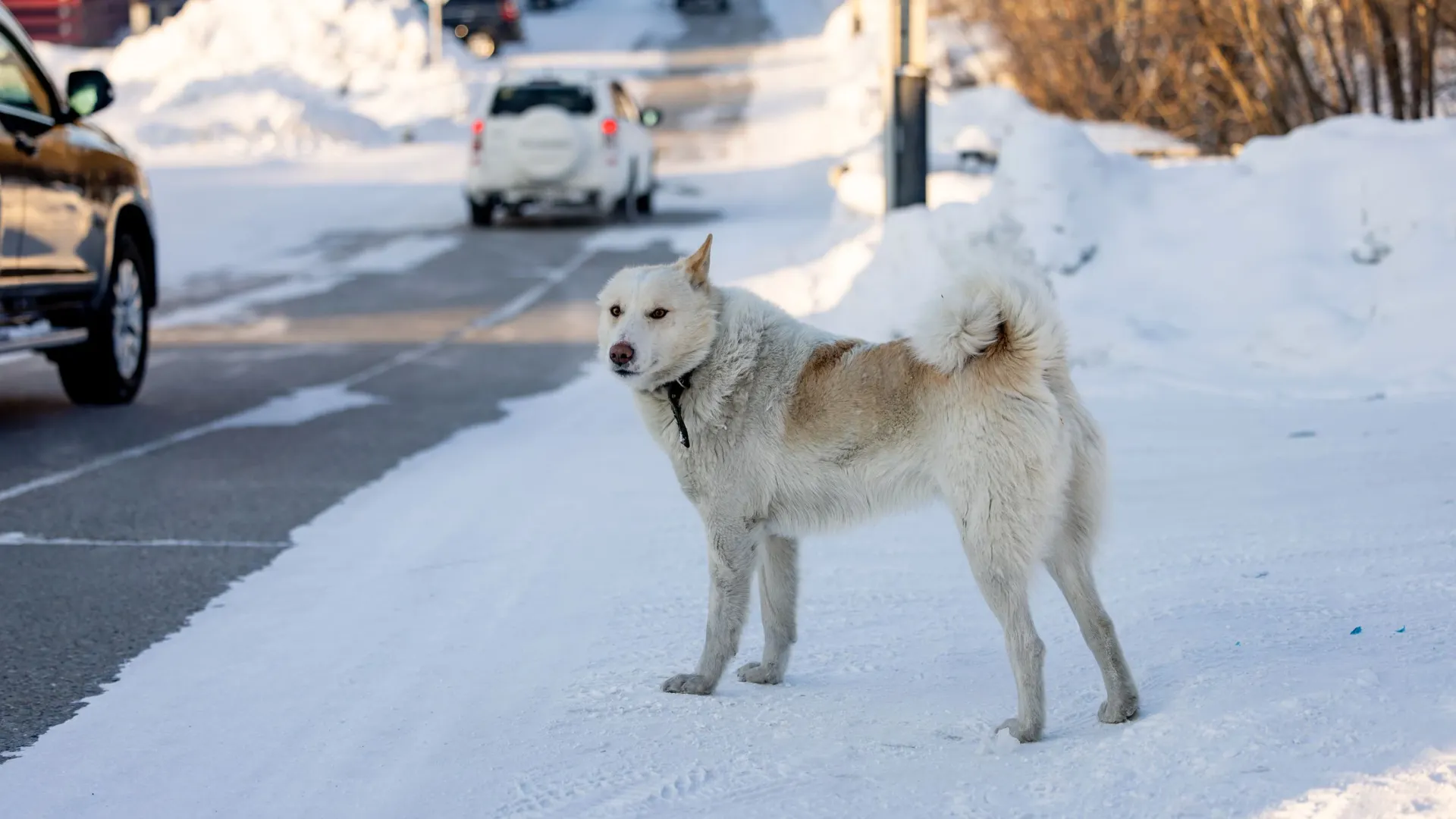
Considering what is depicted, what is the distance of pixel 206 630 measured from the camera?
5570 millimetres

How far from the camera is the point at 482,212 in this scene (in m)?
21.7

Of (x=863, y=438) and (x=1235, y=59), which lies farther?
(x=1235, y=59)

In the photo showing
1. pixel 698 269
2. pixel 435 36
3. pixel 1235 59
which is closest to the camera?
pixel 698 269

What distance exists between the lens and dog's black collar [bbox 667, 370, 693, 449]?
487 centimetres

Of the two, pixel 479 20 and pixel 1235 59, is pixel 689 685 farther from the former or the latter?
pixel 479 20

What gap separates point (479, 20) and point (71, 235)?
41785 millimetres

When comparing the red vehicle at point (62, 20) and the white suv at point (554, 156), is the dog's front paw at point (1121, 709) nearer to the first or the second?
the white suv at point (554, 156)

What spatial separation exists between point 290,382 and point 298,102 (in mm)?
22615

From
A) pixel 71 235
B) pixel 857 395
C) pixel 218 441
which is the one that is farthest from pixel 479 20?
pixel 857 395

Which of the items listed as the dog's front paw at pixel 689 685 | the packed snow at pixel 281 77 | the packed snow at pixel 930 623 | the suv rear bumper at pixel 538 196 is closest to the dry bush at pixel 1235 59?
the packed snow at pixel 930 623

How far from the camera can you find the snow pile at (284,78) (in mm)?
31328

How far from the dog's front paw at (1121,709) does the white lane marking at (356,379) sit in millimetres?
5349

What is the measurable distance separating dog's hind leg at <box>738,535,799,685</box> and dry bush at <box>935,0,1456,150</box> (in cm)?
1083

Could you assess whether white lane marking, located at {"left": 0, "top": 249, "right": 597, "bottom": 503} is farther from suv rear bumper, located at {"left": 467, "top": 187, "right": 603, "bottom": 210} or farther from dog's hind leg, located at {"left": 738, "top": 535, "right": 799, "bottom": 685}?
dog's hind leg, located at {"left": 738, "top": 535, "right": 799, "bottom": 685}
